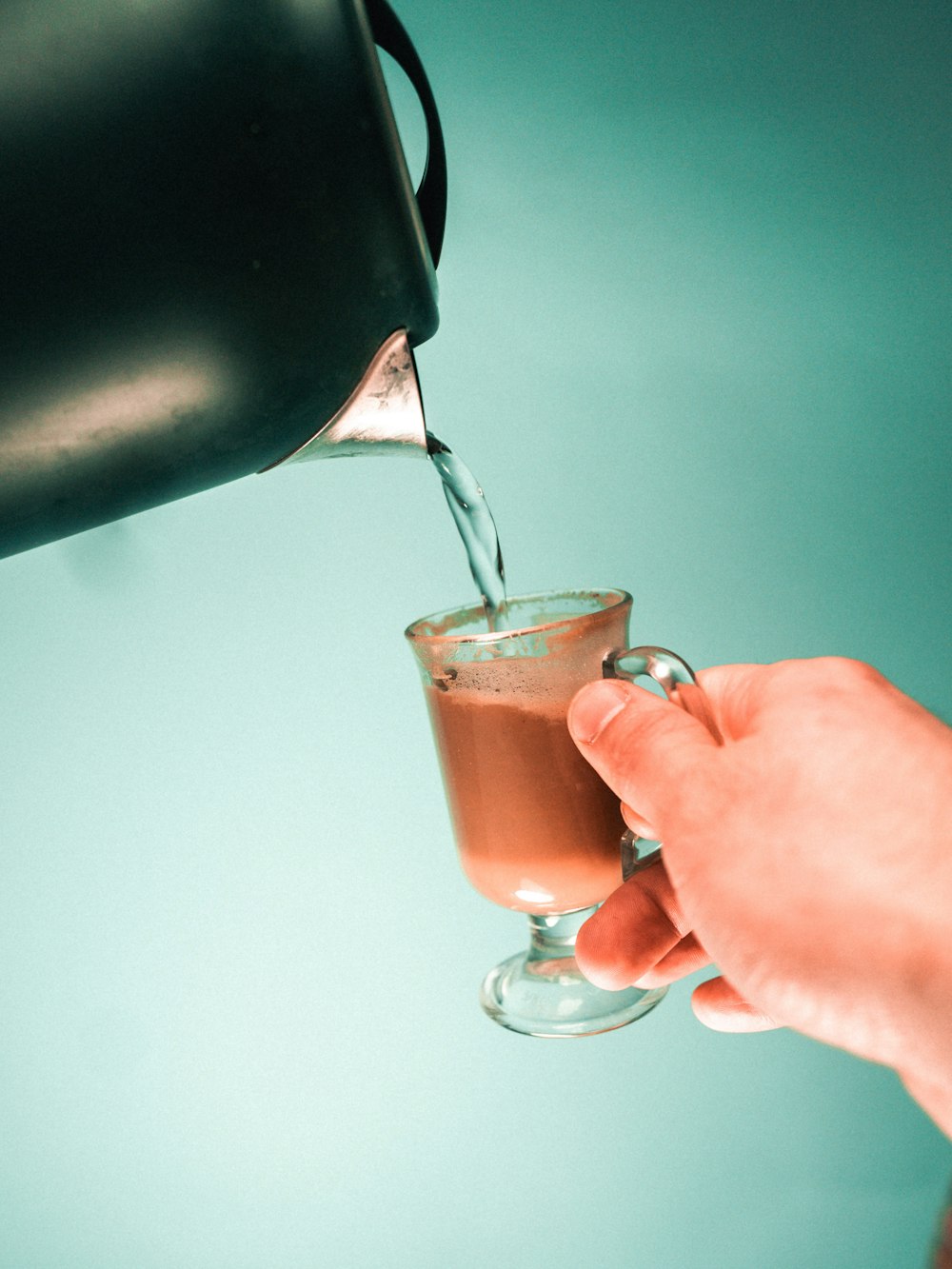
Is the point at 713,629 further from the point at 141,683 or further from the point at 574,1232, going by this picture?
the point at 574,1232

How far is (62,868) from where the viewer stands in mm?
1043

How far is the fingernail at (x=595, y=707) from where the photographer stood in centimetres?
67

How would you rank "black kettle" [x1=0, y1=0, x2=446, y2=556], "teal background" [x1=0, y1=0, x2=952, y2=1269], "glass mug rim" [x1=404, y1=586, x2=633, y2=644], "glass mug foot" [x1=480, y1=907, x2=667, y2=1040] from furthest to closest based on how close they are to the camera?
"teal background" [x1=0, y1=0, x2=952, y2=1269] < "glass mug foot" [x1=480, y1=907, x2=667, y2=1040] < "glass mug rim" [x1=404, y1=586, x2=633, y2=644] < "black kettle" [x1=0, y1=0, x2=446, y2=556]

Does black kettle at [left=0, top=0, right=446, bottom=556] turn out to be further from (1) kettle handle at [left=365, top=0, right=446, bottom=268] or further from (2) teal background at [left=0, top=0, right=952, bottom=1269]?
(2) teal background at [left=0, top=0, right=952, bottom=1269]

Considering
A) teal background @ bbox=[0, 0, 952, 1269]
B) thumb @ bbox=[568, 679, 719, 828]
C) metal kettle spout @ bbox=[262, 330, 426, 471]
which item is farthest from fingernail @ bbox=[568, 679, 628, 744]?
teal background @ bbox=[0, 0, 952, 1269]

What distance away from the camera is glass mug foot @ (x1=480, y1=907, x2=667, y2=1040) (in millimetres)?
827

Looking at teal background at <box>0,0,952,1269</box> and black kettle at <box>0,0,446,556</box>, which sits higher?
black kettle at <box>0,0,446,556</box>

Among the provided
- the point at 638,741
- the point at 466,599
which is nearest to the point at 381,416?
the point at 638,741

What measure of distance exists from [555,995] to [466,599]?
0.43m

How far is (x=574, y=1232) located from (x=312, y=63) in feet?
4.27

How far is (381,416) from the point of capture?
0.61 m

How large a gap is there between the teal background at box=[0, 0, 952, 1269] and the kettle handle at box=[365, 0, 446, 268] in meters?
0.36

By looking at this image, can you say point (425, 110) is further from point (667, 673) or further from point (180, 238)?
point (667, 673)

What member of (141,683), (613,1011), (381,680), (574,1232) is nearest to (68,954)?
(141,683)
